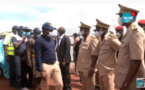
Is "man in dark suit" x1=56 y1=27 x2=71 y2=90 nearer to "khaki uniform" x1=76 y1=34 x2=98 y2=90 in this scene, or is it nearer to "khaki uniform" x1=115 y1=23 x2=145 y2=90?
"khaki uniform" x1=76 y1=34 x2=98 y2=90

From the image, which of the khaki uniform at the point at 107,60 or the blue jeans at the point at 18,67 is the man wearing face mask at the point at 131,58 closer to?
the khaki uniform at the point at 107,60

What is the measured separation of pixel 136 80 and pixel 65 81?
3.74 metres

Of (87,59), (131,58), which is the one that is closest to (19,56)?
(87,59)

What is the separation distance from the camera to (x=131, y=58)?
7.76 feet

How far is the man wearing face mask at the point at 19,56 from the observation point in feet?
19.1

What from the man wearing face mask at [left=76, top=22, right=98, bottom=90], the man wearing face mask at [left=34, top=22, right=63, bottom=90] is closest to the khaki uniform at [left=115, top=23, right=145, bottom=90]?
the man wearing face mask at [left=76, top=22, right=98, bottom=90]

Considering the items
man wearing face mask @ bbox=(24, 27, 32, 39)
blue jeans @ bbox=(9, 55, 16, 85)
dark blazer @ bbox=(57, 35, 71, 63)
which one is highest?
man wearing face mask @ bbox=(24, 27, 32, 39)

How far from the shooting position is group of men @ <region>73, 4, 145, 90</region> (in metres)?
2.36

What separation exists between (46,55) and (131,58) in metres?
2.33

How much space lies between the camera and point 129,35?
246 centimetres

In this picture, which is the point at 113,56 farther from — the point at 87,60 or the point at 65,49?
the point at 65,49

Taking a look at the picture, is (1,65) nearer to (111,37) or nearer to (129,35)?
(111,37)

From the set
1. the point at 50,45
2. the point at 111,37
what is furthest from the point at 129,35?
the point at 50,45

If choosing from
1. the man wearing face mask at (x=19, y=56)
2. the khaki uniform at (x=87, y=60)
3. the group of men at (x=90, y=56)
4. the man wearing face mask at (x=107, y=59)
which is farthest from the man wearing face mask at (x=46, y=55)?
the man wearing face mask at (x=19, y=56)
